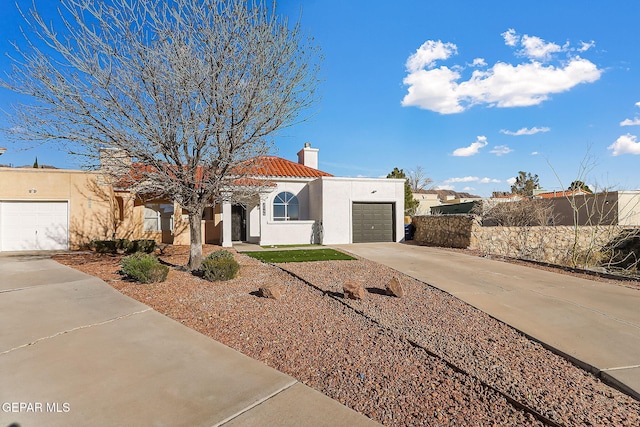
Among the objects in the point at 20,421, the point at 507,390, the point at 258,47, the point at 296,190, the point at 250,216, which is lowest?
the point at 507,390

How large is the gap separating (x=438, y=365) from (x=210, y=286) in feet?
18.1

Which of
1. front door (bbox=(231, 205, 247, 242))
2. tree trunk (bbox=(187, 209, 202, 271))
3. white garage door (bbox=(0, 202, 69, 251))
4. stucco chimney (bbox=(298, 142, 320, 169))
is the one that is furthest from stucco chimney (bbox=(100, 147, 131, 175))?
stucco chimney (bbox=(298, 142, 320, 169))

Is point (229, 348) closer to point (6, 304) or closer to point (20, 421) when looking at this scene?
point (20, 421)

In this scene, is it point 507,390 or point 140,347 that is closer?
point 507,390

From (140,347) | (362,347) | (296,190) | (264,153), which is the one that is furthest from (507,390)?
(296,190)

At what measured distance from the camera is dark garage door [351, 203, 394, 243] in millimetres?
18984

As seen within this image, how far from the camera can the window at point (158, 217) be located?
17.6 metres

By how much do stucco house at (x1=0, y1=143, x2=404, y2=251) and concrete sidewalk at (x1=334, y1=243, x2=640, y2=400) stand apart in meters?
6.61

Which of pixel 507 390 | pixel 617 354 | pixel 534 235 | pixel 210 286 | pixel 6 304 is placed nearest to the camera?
pixel 507 390

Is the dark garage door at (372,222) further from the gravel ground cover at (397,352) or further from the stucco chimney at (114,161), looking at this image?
the stucco chimney at (114,161)

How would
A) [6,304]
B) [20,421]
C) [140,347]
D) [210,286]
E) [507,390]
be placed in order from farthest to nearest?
[210,286] < [6,304] < [140,347] < [507,390] < [20,421]

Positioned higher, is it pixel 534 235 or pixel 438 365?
pixel 534 235

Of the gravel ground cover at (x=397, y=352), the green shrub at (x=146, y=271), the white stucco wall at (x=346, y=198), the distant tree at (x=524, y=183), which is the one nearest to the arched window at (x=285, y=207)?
the white stucco wall at (x=346, y=198)

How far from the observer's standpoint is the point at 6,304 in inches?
246
